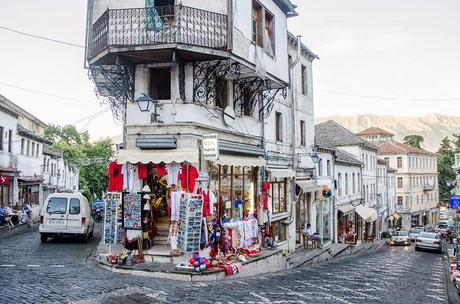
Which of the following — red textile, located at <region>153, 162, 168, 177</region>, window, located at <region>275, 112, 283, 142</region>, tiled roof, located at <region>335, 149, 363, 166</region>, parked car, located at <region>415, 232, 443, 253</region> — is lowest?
parked car, located at <region>415, 232, 443, 253</region>

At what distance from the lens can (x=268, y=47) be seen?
17406 mm

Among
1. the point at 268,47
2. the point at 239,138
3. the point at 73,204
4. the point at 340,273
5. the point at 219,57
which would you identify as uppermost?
the point at 268,47

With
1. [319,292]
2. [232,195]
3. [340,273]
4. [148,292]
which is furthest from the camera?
Result: [232,195]

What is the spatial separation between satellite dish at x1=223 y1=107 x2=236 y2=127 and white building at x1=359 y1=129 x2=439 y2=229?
50039 mm

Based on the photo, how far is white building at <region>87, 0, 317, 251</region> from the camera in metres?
12.9

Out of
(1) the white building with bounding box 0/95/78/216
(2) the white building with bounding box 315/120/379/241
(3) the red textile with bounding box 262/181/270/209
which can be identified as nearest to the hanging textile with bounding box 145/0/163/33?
(3) the red textile with bounding box 262/181/270/209

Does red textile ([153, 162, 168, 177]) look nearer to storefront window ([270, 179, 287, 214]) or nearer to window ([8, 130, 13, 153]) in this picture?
storefront window ([270, 179, 287, 214])

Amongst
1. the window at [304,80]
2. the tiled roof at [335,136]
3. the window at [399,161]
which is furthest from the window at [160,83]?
the window at [399,161]

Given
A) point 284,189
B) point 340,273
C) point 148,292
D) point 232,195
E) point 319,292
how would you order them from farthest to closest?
1. point 284,189
2. point 232,195
3. point 340,273
4. point 319,292
5. point 148,292

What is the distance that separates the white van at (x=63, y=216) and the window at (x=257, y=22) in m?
9.47

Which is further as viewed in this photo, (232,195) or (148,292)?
(232,195)

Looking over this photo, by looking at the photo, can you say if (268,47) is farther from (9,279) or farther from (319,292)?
(9,279)

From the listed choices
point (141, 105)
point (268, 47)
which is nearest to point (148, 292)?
point (141, 105)

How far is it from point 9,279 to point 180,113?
6545 mm
